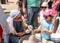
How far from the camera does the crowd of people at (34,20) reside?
1775mm

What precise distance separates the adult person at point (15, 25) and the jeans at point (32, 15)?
0.06 meters

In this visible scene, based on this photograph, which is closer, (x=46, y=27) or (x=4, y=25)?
(x=46, y=27)

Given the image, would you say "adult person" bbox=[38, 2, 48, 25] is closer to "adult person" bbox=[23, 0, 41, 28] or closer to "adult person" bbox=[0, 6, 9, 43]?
"adult person" bbox=[23, 0, 41, 28]

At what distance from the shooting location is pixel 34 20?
6.14ft

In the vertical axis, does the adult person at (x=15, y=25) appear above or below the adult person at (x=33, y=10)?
below

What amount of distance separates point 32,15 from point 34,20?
4cm

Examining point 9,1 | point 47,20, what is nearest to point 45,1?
point 47,20

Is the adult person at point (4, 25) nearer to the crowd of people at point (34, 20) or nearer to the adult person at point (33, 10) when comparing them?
the crowd of people at point (34, 20)

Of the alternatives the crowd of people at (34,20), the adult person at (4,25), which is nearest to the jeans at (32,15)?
the crowd of people at (34,20)

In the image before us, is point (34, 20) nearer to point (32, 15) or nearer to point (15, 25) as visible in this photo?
point (32, 15)

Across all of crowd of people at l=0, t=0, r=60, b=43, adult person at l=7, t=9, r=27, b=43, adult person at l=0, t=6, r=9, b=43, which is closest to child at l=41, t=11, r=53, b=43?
crowd of people at l=0, t=0, r=60, b=43

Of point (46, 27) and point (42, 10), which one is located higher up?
point (42, 10)

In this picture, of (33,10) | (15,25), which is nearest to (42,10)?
(33,10)

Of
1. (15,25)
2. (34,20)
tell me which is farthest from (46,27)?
(15,25)
